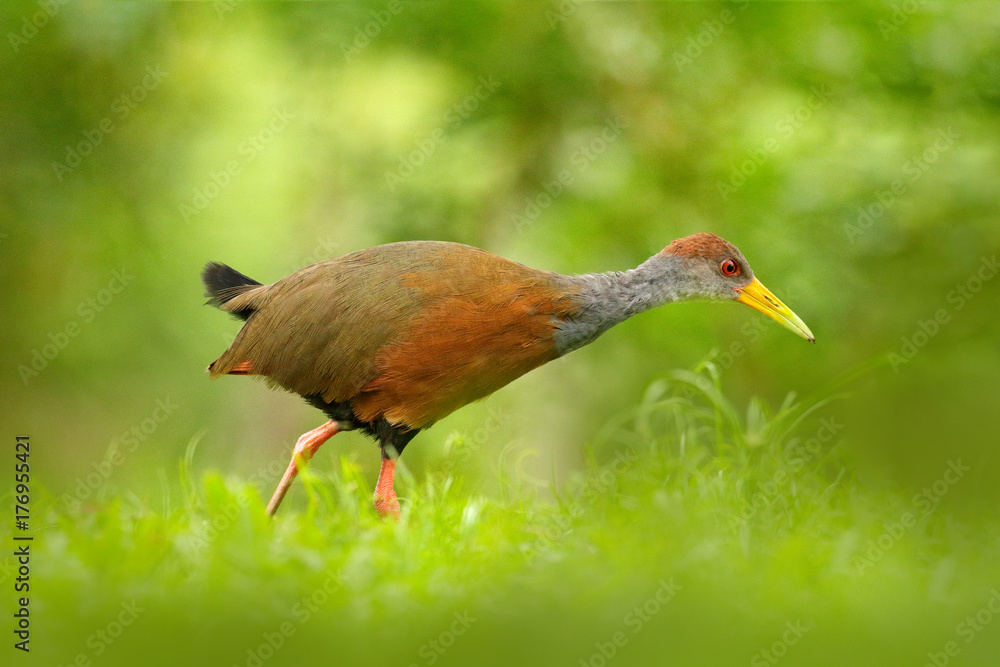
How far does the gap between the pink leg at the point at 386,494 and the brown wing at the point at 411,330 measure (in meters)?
0.20

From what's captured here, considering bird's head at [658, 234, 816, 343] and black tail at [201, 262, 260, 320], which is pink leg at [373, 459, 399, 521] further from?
bird's head at [658, 234, 816, 343]

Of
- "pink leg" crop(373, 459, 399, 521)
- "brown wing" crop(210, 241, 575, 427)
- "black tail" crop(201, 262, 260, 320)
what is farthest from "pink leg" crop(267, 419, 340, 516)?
"black tail" crop(201, 262, 260, 320)

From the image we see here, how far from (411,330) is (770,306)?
1.90 m

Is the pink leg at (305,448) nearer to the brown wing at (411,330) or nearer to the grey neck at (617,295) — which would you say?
the brown wing at (411,330)

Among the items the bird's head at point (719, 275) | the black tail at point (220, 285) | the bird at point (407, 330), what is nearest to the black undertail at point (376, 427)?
the bird at point (407, 330)

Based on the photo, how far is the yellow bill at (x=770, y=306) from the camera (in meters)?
4.71

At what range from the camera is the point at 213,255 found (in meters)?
10.7

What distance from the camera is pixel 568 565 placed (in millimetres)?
2686

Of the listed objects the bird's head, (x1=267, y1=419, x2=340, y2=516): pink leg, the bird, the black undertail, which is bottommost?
(x1=267, y1=419, x2=340, y2=516): pink leg

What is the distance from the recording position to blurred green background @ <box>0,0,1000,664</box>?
511 centimetres

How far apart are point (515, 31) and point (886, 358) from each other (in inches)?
137

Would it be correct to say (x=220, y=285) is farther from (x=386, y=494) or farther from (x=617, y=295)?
(x=617, y=295)

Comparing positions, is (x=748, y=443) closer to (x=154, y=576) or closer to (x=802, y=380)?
(x=154, y=576)

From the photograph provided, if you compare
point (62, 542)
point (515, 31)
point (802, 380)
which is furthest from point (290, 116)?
point (62, 542)
